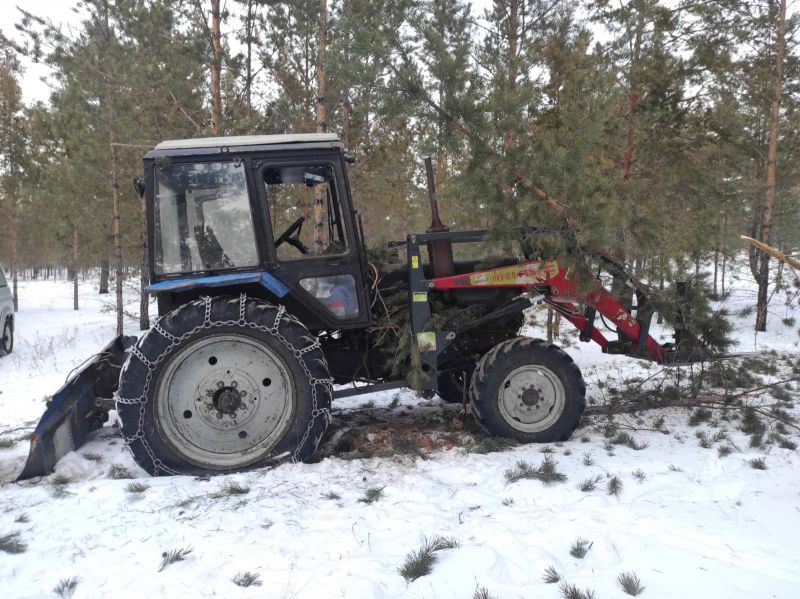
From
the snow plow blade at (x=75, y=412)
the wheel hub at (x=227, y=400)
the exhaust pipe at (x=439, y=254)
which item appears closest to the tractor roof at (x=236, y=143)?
the exhaust pipe at (x=439, y=254)

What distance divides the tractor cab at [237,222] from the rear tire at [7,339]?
7305 millimetres

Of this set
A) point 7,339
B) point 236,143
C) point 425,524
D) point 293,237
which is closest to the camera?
point 425,524

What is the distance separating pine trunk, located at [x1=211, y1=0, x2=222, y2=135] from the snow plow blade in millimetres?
4534

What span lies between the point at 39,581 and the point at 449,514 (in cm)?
189

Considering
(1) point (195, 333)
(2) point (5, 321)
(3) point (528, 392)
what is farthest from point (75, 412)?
(2) point (5, 321)

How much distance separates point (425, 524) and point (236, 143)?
9.07ft

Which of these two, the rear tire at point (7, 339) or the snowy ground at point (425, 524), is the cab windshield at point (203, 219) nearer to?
the snowy ground at point (425, 524)

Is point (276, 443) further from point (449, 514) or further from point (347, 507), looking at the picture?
point (449, 514)

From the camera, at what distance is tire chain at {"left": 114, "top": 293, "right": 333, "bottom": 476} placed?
10.9ft

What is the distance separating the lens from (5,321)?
907 centimetres

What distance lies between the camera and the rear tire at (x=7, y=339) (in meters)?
8.94

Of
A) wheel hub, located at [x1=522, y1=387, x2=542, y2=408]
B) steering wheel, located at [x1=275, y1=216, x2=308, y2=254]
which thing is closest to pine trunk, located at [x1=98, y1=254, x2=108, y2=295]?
steering wheel, located at [x1=275, y1=216, x2=308, y2=254]

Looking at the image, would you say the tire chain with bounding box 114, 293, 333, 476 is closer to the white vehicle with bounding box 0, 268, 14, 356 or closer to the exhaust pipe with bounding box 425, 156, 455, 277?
the exhaust pipe with bounding box 425, 156, 455, 277

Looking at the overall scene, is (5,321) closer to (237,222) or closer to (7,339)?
(7,339)
